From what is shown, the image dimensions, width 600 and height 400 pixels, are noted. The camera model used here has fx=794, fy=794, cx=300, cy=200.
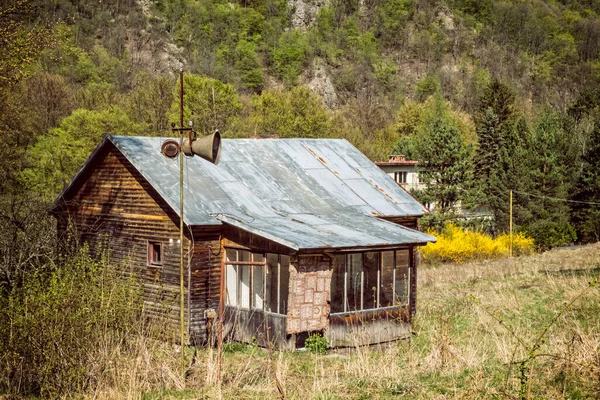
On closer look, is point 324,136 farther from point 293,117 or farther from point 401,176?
point 401,176

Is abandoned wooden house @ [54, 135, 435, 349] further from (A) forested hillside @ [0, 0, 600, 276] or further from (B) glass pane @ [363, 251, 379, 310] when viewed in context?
(A) forested hillside @ [0, 0, 600, 276]

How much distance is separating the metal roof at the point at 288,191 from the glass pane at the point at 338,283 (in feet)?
3.10

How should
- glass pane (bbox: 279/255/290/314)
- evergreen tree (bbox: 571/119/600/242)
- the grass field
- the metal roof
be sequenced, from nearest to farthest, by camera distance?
the grass field < glass pane (bbox: 279/255/290/314) < the metal roof < evergreen tree (bbox: 571/119/600/242)

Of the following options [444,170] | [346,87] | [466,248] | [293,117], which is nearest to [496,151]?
[444,170]

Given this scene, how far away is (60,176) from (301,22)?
145512mm

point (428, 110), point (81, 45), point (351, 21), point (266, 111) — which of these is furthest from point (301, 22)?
point (266, 111)

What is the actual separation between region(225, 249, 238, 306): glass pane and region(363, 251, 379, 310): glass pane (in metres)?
A: 3.41

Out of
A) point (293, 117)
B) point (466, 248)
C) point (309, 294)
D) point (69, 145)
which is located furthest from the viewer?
point (293, 117)

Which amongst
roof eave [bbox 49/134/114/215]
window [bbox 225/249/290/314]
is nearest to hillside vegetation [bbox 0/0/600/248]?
roof eave [bbox 49/134/114/215]

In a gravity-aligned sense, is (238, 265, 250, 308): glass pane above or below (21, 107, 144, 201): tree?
below

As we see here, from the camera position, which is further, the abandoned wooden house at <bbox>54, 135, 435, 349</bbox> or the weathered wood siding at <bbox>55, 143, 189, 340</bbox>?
the weathered wood siding at <bbox>55, 143, 189, 340</bbox>

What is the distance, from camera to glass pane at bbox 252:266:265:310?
20031 mm

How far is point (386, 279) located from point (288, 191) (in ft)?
12.8

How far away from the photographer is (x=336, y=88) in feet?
466
